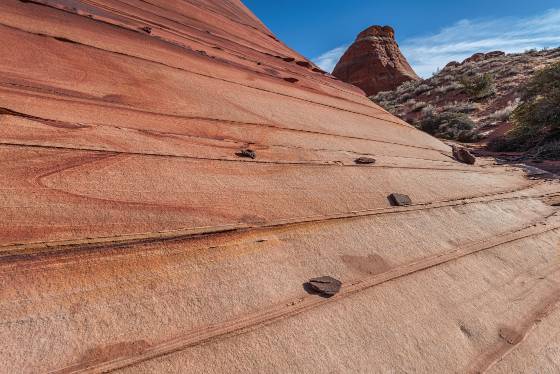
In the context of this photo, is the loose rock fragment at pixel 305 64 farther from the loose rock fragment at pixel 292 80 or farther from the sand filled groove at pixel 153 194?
the sand filled groove at pixel 153 194

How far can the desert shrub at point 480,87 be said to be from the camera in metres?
14.4

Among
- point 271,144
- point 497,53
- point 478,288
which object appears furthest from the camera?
point 497,53

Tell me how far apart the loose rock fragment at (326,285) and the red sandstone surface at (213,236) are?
0.09 feet

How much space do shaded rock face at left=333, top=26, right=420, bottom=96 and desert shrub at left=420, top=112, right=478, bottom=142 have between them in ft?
51.2

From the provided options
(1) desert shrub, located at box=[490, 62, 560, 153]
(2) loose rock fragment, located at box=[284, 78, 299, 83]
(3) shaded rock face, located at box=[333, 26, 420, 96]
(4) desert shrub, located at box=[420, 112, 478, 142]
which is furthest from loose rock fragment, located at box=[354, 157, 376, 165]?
(3) shaded rock face, located at box=[333, 26, 420, 96]

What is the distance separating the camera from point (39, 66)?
1828mm

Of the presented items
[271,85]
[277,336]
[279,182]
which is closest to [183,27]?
[271,85]

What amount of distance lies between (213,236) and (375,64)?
29355 millimetres

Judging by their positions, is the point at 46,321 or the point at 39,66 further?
the point at 39,66

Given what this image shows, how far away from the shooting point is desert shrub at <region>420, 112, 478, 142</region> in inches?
408

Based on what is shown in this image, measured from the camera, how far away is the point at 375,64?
2803cm

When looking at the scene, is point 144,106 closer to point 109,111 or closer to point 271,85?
point 109,111

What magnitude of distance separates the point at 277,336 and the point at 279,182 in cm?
89

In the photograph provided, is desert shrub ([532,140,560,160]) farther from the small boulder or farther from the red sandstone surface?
the small boulder
